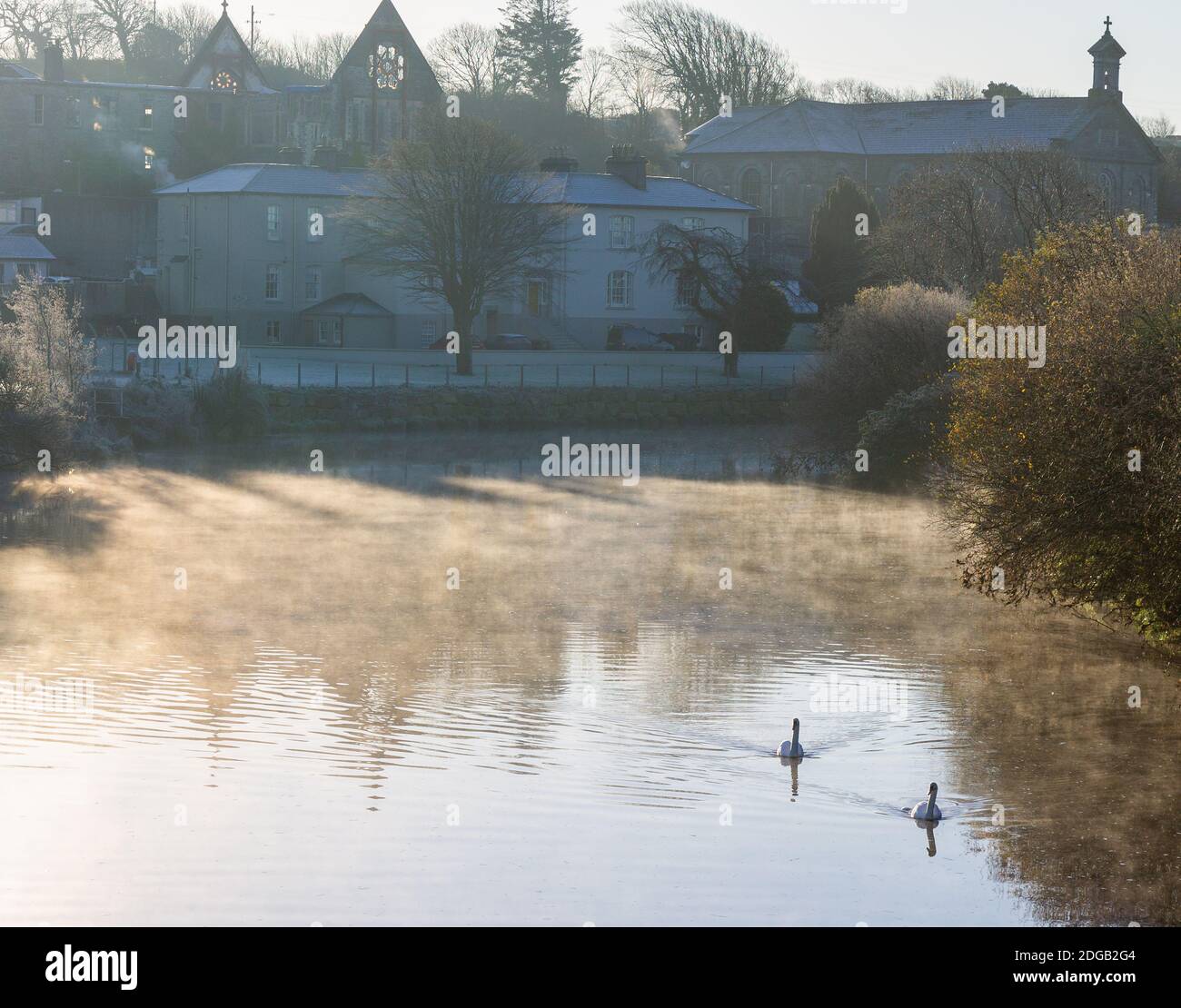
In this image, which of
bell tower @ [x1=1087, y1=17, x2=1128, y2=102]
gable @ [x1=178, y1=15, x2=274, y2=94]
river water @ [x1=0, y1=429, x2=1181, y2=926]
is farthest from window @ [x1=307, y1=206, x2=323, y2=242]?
bell tower @ [x1=1087, y1=17, x2=1128, y2=102]

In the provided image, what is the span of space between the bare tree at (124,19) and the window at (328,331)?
144ft

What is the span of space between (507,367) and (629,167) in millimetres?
13163

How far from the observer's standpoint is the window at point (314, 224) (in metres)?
60.9

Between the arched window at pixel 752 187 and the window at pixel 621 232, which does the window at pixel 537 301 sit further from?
the arched window at pixel 752 187

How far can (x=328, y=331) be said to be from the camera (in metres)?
60.7

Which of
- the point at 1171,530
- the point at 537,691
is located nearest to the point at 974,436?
the point at 1171,530

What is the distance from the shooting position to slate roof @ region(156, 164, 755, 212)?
61781 millimetres

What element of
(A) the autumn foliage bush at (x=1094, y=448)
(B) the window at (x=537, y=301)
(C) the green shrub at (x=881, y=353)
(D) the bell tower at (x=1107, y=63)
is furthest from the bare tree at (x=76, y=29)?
(A) the autumn foliage bush at (x=1094, y=448)

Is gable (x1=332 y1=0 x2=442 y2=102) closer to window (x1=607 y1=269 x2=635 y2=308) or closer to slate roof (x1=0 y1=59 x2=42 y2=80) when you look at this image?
A: slate roof (x1=0 y1=59 x2=42 y2=80)

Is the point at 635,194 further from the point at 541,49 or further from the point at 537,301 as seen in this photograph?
the point at 541,49

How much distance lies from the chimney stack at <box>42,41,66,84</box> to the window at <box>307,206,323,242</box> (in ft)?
87.5

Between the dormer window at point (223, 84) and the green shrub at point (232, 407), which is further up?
the dormer window at point (223, 84)

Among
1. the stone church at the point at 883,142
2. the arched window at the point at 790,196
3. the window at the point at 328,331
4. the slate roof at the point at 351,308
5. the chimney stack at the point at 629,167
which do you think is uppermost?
the stone church at the point at 883,142
